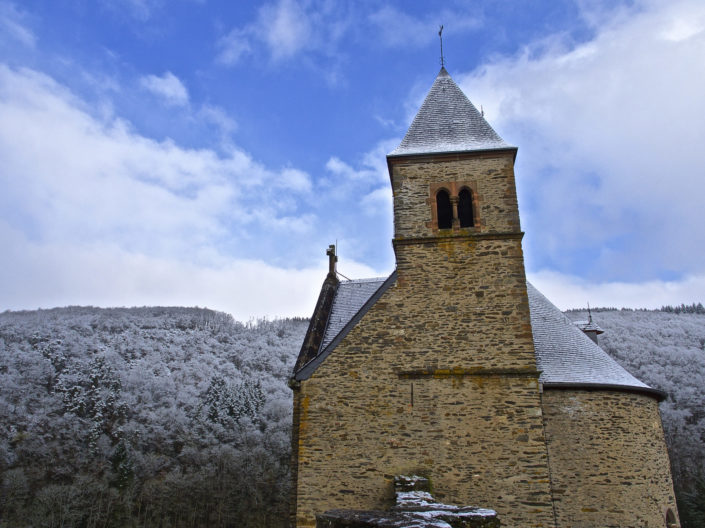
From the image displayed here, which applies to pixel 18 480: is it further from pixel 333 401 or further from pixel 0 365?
pixel 333 401

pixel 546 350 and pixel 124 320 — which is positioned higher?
pixel 124 320

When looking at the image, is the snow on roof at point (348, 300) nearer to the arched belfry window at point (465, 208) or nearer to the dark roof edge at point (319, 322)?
the dark roof edge at point (319, 322)

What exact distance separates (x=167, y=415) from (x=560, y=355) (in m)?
60.9

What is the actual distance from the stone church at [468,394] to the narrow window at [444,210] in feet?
0.10

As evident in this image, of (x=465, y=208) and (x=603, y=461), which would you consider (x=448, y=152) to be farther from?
(x=603, y=461)

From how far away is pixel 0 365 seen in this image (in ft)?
237

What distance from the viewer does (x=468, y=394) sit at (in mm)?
11391

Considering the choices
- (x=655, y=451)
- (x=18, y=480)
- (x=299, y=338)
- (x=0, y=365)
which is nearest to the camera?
(x=655, y=451)

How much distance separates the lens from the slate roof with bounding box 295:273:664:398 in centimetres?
1252

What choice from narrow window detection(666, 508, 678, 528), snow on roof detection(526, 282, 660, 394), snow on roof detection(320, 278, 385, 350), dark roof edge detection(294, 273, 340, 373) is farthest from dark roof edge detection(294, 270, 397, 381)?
narrow window detection(666, 508, 678, 528)

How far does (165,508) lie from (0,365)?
4079 centimetres

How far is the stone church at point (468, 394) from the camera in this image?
11016 millimetres

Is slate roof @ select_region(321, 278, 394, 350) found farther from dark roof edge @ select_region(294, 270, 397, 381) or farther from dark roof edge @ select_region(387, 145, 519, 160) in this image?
dark roof edge @ select_region(387, 145, 519, 160)

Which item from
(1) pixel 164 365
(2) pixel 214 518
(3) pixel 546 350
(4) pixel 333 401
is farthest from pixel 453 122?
(1) pixel 164 365
